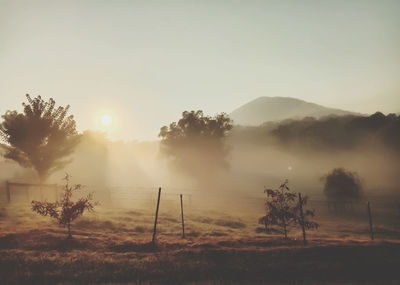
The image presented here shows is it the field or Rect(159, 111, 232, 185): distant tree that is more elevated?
Rect(159, 111, 232, 185): distant tree

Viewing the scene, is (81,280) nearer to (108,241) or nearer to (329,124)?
(108,241)

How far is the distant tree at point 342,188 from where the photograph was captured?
45.2m

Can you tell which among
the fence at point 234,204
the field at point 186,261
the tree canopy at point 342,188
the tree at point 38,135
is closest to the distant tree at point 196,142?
the fence at point 234,204

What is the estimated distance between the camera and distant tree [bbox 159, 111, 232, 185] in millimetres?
61094

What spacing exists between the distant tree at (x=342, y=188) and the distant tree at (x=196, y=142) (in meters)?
23.6

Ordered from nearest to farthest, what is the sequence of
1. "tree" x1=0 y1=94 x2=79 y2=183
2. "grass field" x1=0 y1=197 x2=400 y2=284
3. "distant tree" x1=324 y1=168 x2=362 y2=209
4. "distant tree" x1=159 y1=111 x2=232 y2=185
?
1. "grass field" x1=0 y1=197 x2=400 y2=284
2. "tree" x1=0 y1=94 x2=79 y2=183
3. "distant tree" x1=324 y1=168 x2=362 y2=209
4. "distant tree" x1=159 y1=111 x2=232 y2=185

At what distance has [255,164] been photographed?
108 m

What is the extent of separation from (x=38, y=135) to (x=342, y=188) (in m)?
45.6

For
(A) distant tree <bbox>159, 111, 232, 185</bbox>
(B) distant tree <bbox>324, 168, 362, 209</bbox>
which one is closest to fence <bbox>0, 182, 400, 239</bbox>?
(B) distant tree <bbox>324, 168, 362, 209</bbox>

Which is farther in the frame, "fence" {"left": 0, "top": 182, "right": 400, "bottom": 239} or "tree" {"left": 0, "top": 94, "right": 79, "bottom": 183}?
"fence" {"left": 0, "top": 182, "right": 400, "bottom": 239}

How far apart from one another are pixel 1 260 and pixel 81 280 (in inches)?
155

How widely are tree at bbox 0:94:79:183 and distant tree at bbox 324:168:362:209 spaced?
41817 mm

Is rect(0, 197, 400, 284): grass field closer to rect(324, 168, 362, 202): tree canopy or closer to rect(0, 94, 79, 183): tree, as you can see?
rect(0, 94, 79, 183): tree

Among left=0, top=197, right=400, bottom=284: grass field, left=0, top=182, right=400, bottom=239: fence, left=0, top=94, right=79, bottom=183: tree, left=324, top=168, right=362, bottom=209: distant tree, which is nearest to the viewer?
left=0, top=197, right=400, bottom=284: grass field
